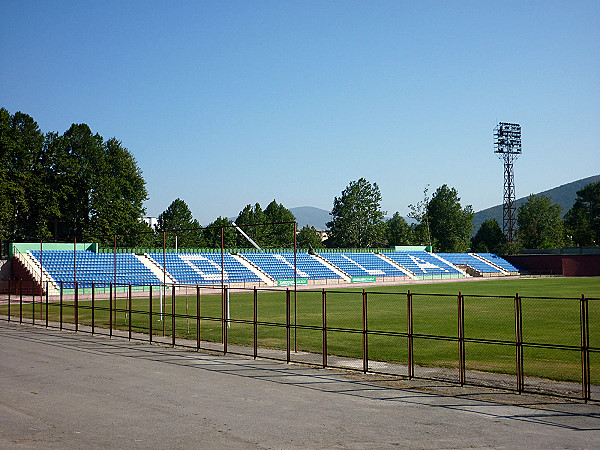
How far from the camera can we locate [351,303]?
41.5 m

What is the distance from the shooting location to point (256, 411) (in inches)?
454

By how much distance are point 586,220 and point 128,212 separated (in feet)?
301

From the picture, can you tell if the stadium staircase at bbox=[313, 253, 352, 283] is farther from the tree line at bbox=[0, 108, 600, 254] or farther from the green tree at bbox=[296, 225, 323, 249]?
the green tree at bbox=[296, 225, 323, 249]

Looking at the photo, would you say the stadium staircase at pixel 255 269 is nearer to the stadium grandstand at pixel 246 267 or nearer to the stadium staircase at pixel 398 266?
the stadium grandstand at pixel 246 267

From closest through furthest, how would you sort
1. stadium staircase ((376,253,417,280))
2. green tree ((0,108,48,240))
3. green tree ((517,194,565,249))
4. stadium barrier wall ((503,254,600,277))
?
1. green tree ((0,108,48,240))
2. stadium staircase ((376,253,417,280))
3. stadium barrier wall ((503,254,600,277))
4. green tree ((517,194,565,249))

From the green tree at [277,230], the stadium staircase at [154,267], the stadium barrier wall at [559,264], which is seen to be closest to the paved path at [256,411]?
the stadium staircase at [154,267]

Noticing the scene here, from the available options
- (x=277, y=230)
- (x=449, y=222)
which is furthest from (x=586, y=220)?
(x=277, y=230)

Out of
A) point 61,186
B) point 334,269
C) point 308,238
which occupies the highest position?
point 61,186

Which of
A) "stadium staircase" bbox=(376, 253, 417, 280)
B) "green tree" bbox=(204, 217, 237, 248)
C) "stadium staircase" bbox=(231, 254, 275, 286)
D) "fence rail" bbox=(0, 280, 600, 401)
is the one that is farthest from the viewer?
"green tree" bbox=(204, 217, 237, 248)

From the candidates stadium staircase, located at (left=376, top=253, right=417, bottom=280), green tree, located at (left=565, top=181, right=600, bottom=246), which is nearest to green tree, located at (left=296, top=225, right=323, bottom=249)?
stadium staircase, located at (left=376, top=253, right=417, bottom=280)

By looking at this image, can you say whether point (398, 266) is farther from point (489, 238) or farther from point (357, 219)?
point (489, 238)

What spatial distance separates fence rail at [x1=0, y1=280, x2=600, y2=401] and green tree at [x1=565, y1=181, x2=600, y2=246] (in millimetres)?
90423

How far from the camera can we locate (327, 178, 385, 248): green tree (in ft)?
378

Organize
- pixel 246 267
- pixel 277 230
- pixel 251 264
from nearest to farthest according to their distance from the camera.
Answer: pixel 246 267
pixel 251 264
pixel 277 230
